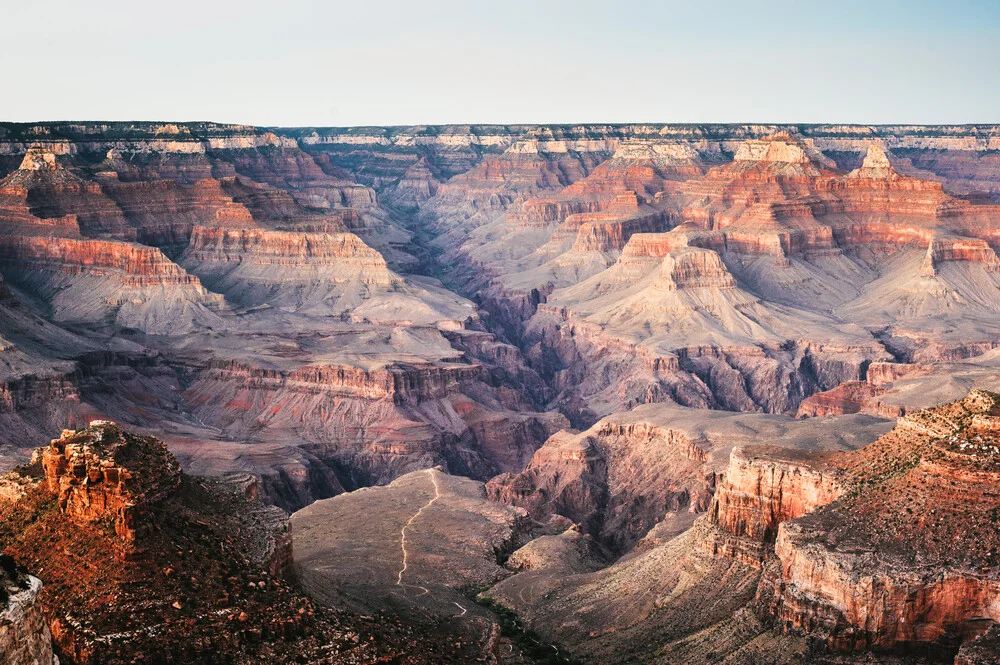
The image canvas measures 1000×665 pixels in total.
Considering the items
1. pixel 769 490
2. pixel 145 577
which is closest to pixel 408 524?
pixel 769 490

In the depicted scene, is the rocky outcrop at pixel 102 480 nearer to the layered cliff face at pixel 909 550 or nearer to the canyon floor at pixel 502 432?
the canyon floor at pixel 502 432

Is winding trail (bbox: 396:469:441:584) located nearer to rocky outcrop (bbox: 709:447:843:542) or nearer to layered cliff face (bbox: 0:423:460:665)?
rocky outcrop (bbox: 709:447:843:542)

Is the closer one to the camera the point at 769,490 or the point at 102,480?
the point at 102,480

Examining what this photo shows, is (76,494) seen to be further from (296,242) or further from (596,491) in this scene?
(296,242)

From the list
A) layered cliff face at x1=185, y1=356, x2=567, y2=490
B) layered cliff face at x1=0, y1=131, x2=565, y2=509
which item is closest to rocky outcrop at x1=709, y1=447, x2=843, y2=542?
layered cliff face at x1=0, y1=131, x2=565, y2=509

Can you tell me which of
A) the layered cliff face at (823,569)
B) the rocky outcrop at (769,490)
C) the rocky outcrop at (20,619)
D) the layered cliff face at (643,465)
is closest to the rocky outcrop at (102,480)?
the rocky outcrop at (20,619)

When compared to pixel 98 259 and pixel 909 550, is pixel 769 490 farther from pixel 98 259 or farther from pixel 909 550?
pixel 98 259

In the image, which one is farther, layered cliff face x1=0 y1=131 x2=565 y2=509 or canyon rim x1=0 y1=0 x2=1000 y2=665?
layered cliff face x1=0 y1=131 x2=565 y2=509

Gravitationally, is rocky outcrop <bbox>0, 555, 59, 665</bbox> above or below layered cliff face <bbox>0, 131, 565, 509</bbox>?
above
